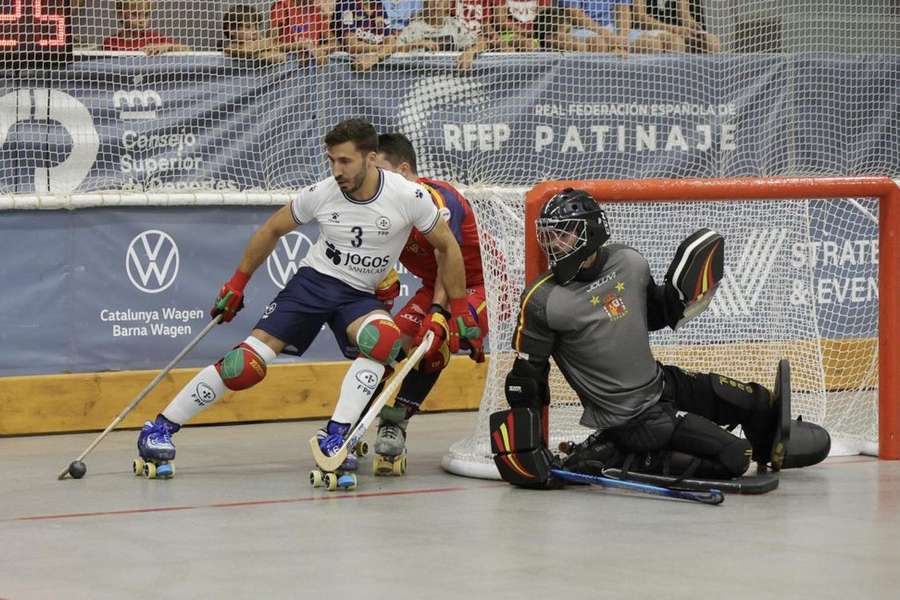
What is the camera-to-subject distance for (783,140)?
9711mm

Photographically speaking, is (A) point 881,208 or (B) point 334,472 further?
(A) point 881,208

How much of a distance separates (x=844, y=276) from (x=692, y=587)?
5.40m

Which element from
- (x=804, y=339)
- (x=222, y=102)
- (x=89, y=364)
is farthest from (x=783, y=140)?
(x=89, y=364)

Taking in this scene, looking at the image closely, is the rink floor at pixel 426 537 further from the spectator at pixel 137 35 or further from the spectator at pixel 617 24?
the spectator at pixel 617 24

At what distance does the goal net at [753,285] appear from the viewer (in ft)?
21.4

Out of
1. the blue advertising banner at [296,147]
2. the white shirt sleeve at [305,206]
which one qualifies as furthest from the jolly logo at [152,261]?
the white shirt sleeve at [305,206]

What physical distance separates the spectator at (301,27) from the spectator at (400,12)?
35 centimetres

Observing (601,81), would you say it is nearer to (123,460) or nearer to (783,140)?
(783,140)

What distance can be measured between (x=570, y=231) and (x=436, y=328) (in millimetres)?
831

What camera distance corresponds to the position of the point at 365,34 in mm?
8875

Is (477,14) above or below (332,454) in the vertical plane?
above

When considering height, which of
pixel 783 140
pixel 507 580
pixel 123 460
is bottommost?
pixel 123 460

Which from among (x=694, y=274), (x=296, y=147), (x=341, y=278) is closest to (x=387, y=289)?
(x=341, y=278)

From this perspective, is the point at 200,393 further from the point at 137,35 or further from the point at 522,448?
the point at 137,35
